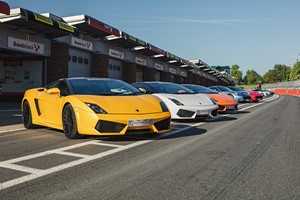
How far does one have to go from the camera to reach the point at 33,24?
16891 mm

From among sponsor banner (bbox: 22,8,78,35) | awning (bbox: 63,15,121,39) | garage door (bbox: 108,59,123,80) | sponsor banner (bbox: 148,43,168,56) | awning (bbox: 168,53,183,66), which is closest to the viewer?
sponsor banner (bbox: 22,8,78,35)

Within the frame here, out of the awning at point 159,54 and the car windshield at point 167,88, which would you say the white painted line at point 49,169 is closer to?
the car windshield at point 167,88

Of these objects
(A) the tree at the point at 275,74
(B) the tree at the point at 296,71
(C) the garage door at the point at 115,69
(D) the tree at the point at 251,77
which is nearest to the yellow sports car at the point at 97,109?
(C) the garage door at the point at 115,69

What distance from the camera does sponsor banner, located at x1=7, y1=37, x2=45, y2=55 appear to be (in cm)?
1670

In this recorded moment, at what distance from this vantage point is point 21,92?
67.9 feet

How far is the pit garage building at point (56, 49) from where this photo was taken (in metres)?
16.7

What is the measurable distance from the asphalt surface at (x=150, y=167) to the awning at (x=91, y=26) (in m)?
15.3

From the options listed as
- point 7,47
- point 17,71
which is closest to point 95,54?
point 17,71

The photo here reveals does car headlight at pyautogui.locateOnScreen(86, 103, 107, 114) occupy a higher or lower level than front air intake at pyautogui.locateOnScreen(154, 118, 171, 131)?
higher

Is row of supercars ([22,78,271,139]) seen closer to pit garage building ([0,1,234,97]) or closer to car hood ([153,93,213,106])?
car hood ([153,93,213,106])

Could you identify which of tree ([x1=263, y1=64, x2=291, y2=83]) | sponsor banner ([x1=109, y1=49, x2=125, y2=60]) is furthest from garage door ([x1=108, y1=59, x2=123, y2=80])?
tree ([x1=263, y1=64, x2=291, y2=83])

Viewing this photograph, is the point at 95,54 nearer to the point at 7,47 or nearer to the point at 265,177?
the point at 7,47

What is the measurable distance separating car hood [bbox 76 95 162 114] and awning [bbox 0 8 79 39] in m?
11.6

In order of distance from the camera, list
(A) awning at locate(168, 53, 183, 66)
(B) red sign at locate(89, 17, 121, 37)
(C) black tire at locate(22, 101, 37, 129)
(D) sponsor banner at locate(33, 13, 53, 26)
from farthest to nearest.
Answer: (A) awning at locate(168, 53, 183, 66) → (B) red sign at locate(89, 17, 121, 37) → (D) sponsor banner at locate(33, 13, 53, 26) → (C) black tire at locate(22, 101, 37, 129)
